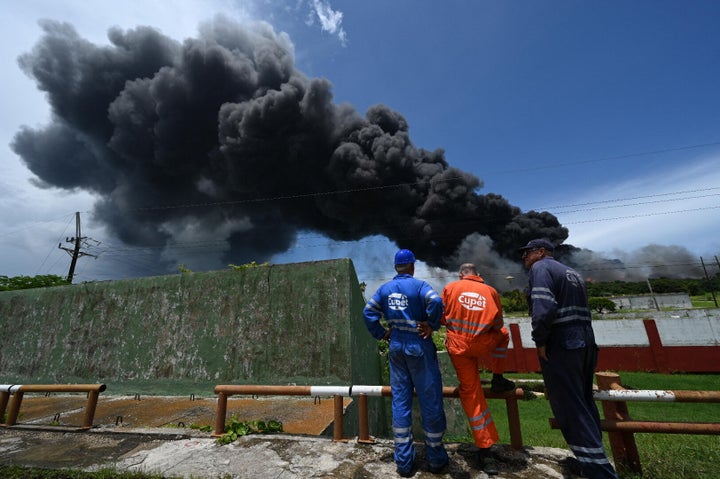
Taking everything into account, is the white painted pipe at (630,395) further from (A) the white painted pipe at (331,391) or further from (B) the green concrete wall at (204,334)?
(B) the green concrete wall at (204,334)

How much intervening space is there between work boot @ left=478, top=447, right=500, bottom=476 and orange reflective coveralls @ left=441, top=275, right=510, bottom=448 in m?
0.10

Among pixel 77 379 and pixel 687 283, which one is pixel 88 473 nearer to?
pixel 77 379

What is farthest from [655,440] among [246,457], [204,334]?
[204,334]

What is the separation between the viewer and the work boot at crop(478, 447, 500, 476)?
8.32 ft

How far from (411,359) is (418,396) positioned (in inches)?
11.3

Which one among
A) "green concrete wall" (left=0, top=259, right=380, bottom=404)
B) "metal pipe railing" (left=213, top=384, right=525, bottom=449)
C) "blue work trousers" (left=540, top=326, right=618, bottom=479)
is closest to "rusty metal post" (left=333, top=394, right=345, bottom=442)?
"metal pipe railing" (left=213, top=384, right=525, bottom=449)

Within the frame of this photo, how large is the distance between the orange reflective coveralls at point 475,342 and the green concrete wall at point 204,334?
10.4 ft

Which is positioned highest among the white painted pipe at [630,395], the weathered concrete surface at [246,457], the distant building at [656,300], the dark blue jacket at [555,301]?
the distant building at [656,300]

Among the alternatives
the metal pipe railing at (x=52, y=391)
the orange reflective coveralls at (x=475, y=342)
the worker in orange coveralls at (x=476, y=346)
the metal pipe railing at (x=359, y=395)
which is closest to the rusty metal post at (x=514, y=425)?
the metal pipe railing at (x=359, y=395)

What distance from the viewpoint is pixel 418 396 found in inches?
108

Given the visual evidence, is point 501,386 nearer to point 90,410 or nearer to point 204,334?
point 90,410

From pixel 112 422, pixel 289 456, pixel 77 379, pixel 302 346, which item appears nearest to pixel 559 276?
pixel 289 456

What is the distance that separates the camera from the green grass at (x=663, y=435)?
2.68 meters

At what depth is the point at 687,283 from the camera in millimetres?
71938
